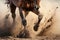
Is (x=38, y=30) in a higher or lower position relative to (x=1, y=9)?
lower

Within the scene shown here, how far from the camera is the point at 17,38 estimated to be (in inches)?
84.9

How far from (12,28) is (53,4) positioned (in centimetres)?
54

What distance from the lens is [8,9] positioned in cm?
219

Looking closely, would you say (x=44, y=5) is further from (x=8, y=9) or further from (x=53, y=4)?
(x=8, y=9)

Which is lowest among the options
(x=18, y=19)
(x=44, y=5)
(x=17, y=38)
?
(x=17, y=38)

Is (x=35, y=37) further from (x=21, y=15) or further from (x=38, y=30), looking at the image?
(x=21, y=15)

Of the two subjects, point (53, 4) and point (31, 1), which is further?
point (53, 4)

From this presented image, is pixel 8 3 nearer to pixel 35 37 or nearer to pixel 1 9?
pixel 1 9

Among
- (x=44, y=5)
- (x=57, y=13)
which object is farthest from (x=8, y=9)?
(x=57, y=13)

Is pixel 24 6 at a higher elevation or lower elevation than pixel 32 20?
higher

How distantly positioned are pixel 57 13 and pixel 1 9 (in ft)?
2.10

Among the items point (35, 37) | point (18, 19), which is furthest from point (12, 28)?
point (35, 37)

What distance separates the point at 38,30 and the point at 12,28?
0.97ft

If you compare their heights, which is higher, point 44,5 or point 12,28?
point 44,5
